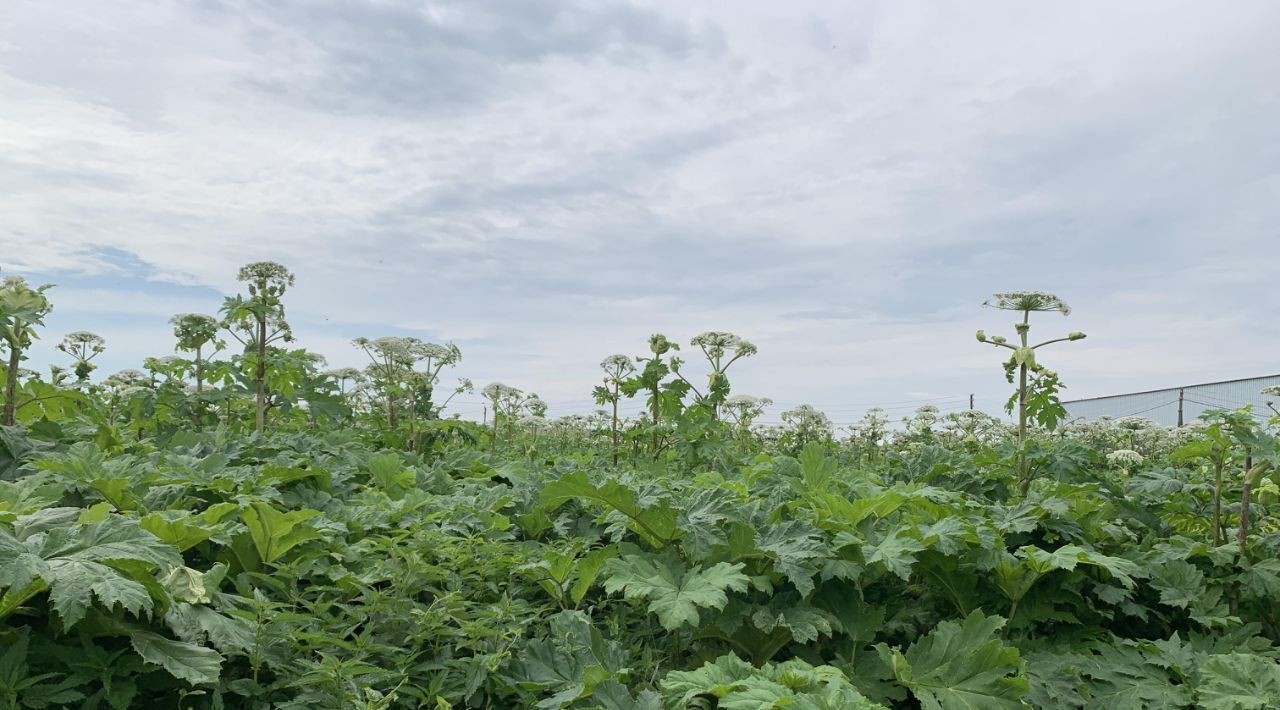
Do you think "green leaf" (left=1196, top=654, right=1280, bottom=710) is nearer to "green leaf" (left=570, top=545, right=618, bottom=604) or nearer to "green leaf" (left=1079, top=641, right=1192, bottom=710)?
"green leaf" (left=1079, top=641, right=1192, bottom=710)

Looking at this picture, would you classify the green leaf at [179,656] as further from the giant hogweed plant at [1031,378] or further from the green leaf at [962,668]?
the giant hogweed plant at [1031,378]

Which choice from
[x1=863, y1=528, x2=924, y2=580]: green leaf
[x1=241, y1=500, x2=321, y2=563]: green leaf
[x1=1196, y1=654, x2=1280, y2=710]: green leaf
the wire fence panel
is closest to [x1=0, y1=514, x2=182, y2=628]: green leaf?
[x1=241, y1=500, x2=321, y2=563]: green leaf

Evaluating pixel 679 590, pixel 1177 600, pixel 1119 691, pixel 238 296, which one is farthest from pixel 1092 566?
pixel 238 296

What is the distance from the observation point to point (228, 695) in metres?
2.47

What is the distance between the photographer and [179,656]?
7.30ft

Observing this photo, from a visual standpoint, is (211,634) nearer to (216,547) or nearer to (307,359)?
(216,547)

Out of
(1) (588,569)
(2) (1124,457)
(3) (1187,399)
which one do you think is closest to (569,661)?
(1) (588,569)

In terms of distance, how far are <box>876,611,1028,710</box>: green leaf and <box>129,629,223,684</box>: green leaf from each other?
7.39 feet

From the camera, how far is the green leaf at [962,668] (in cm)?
276

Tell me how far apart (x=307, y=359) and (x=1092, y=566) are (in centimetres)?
606

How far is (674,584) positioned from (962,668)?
1112 mm

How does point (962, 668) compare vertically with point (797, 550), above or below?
below

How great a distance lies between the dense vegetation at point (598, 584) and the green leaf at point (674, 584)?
1 cm

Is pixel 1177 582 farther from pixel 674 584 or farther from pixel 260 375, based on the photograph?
pixel 260 375
